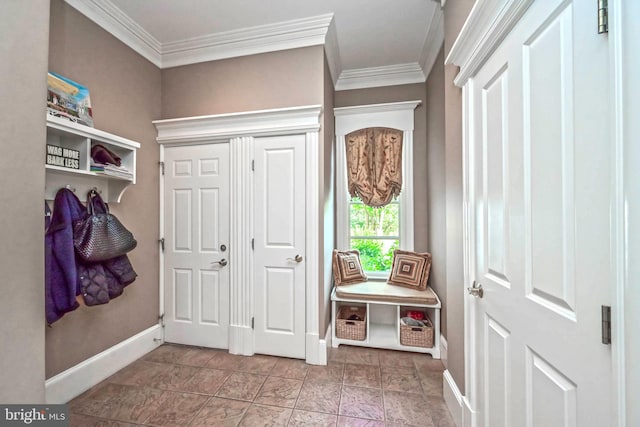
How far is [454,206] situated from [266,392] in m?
1.89

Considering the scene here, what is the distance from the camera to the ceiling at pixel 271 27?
1.97m

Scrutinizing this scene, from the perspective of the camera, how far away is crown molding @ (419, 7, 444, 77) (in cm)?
207

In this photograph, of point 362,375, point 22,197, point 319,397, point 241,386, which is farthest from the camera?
point 362,375

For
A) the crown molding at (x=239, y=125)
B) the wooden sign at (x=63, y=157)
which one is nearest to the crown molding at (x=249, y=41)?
the crown molding at (x=239, y=125)

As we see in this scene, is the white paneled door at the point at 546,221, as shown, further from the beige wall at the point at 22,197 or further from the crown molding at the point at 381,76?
the crown molding at the point at 381,76

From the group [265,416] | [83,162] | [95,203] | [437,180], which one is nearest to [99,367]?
[95,203]

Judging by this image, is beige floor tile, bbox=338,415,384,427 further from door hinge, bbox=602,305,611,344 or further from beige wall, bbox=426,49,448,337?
door hinge, bbox=602,305,611,344

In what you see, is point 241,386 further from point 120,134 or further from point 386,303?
point 120,134

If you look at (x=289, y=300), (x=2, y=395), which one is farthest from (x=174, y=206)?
(x=2, y=395)

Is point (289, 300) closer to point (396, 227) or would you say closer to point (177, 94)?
point (396, 227)

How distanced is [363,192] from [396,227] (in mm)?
581

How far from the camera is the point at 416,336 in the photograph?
2332 mm

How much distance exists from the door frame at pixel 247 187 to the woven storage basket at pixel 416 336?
79 cm

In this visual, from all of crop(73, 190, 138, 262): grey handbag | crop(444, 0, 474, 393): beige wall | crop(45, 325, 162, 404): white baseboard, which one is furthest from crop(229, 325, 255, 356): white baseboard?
crop(444, 0, 474, 393): beige wall
